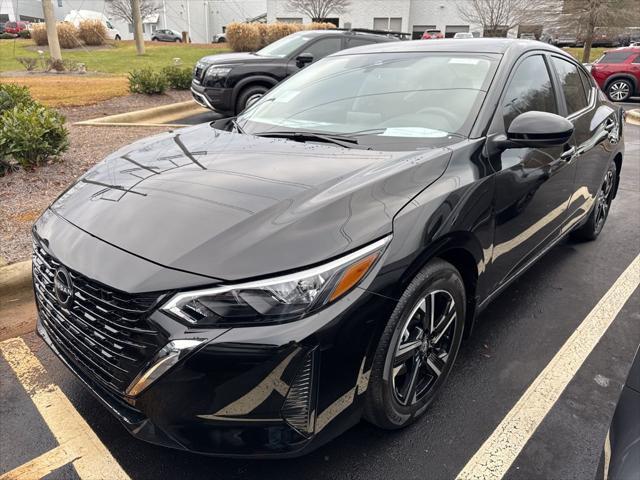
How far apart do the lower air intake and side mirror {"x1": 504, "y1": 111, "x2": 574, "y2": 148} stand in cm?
165

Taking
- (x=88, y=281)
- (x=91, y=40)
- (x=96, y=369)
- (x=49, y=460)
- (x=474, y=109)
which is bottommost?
(x=49, y=460)

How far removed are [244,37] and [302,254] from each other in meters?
25.9

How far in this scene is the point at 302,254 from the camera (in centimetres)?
175

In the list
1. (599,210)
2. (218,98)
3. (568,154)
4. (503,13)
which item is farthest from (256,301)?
(503,13)

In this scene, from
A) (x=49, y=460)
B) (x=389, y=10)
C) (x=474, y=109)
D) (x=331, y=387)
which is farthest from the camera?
(x=389, y=10)

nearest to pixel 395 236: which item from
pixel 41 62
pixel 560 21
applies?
pixel 41 62

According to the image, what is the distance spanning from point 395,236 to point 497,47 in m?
1.85

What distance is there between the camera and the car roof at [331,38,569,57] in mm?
3104

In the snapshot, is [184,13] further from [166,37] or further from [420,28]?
[420,28]

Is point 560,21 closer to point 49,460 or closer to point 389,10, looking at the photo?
point 389,10

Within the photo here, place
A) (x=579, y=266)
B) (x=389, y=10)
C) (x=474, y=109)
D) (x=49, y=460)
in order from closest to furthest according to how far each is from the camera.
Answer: (x=49, y=460) < (x=474, y=109) < (x=579, y=266) < (x=389, y=10)

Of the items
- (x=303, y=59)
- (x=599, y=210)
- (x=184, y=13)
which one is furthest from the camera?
(x=184, y=13)

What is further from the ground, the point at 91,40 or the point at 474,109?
the point at 91,40

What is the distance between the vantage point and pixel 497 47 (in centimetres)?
311
